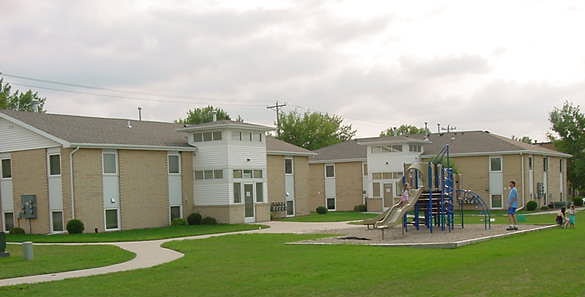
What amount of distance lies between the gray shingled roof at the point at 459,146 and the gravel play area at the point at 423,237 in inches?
939

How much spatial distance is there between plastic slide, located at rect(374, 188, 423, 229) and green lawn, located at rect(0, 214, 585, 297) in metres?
4.30

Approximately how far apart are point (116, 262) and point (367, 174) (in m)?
36.5

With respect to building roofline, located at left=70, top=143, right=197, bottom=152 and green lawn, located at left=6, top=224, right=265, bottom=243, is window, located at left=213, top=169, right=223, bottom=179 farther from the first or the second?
green lawn, located at left=6, top=224, right=265, bottom=243

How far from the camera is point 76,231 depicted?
33.7 metres

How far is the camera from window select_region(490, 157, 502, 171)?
51.9m

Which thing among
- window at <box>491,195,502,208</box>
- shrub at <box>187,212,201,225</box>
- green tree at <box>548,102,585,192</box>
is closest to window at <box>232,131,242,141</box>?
shrub at <box>187,212,201,225</box>

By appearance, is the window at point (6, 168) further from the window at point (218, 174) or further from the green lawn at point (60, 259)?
the green lawn at point (60, 259)

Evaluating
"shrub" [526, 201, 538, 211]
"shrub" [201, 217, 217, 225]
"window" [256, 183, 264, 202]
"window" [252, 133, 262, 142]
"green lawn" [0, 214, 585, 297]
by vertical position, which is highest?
"window" [252, 133, 262, 142]

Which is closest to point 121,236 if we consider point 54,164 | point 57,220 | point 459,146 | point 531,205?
point 57,220

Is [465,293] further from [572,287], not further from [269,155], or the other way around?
[269,155]

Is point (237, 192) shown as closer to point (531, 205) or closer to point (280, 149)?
point (280, 149)

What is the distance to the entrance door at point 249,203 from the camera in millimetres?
40500

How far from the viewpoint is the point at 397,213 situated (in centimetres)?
2645

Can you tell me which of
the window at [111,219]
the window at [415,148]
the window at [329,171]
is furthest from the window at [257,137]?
the window at [329,171]
